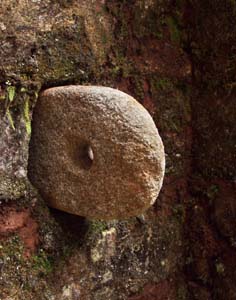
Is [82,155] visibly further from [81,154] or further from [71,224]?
[71,224]

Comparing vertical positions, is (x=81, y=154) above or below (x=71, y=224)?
above

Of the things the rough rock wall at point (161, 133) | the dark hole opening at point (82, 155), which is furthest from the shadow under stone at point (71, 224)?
A: the dark hole opening at point (82, 155)

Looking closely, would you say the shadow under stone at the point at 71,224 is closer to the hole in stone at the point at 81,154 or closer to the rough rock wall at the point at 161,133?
the rough rock wall at the point at 161,133

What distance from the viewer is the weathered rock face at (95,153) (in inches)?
44.7

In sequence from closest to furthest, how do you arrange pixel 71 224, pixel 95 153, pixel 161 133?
pixel 95 153 < pixel 71 224 < pixel 161 133

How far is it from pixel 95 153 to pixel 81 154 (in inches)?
2.1

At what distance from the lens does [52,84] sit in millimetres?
1242

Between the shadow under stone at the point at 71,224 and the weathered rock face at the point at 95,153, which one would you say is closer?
the weathered rock face at the point at 95,153

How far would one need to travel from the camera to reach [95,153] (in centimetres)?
115

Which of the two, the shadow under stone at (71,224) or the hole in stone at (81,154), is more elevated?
the hole in stone at (81,154)

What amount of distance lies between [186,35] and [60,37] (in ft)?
1.51

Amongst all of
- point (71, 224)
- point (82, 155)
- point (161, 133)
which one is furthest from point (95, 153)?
point (161, 133)

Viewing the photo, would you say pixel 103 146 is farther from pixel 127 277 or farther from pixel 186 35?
pixel 186 35

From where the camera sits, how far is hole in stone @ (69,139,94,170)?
3.88 feet
